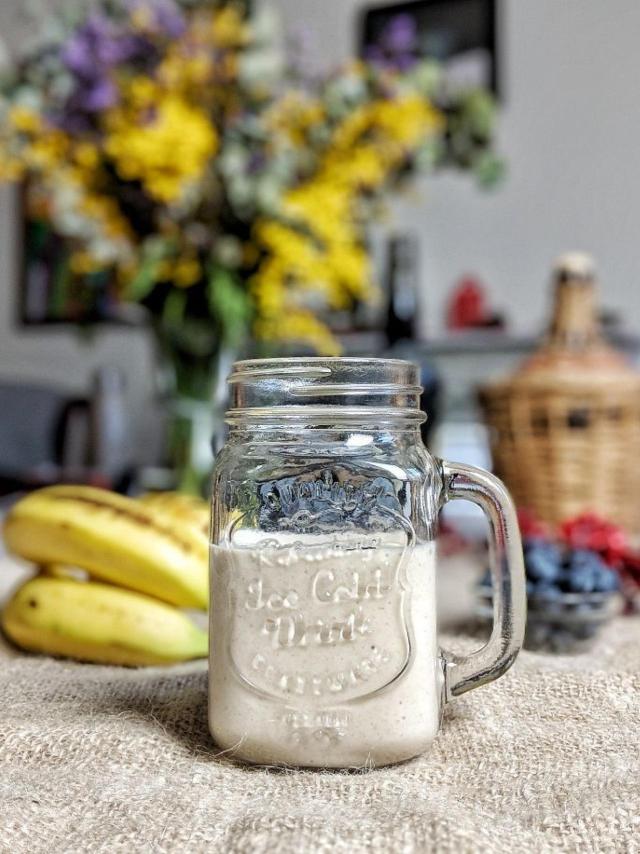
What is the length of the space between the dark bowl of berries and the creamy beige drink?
1.01ft

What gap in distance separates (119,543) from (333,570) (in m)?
0.27

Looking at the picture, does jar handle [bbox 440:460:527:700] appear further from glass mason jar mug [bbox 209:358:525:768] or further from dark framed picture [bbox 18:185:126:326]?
dark framed picture [bbox 18:185:126:326]

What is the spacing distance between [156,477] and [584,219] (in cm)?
172

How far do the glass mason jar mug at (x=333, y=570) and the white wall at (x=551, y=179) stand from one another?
221cm

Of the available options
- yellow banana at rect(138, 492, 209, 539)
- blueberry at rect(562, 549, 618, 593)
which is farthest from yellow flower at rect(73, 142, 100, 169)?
blueberry at rect(562, 549, 618, 593)

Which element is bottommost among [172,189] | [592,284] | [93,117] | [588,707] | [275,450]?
[588,707]

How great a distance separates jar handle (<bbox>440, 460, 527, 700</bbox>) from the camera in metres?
0.53

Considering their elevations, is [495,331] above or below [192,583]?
above

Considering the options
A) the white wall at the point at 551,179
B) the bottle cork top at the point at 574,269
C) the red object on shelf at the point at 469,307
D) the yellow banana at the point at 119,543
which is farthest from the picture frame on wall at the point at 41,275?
the yellow banana at the point at 119,543

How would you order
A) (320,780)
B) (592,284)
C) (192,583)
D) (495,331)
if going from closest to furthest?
(320,780), (192,583), (592,284), (495,331)

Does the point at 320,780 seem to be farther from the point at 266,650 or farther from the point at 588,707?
the point at 588,707

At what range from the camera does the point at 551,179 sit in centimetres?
270

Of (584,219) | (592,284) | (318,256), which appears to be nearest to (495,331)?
(584,219)

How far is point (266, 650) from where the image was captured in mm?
486
